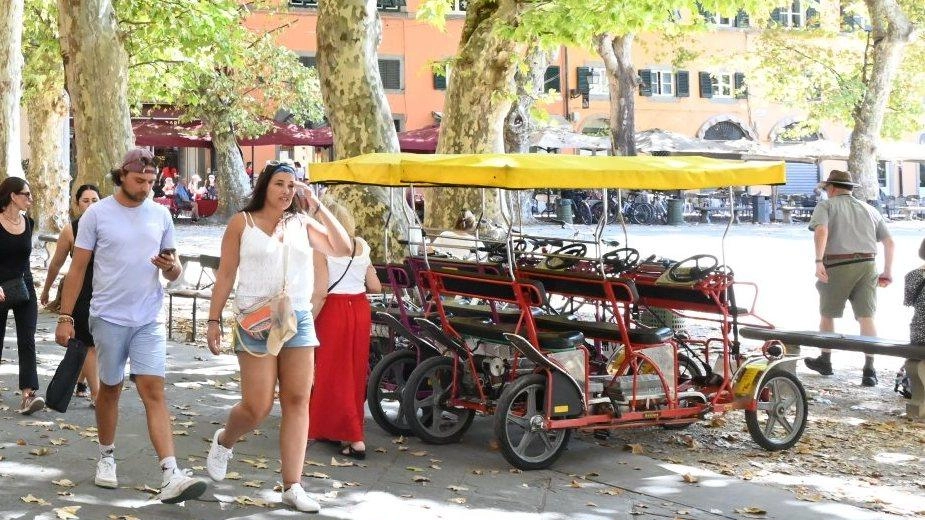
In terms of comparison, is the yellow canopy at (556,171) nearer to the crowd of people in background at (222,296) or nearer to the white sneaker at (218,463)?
the crowd of people in background at (222,296)

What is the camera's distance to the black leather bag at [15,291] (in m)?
9.67

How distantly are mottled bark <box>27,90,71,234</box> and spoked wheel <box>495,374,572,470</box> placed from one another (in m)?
24.1

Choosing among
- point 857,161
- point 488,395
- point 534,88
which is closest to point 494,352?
point 488,395

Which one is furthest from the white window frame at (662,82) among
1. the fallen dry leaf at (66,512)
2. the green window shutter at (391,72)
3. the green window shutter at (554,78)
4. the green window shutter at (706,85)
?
the fallen dry leaf at (66,512)

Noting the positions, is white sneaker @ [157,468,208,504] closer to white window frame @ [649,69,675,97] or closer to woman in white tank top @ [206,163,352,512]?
woman in white tank top @ [206,163,352,512]

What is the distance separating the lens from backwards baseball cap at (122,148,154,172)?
7047 millimetres

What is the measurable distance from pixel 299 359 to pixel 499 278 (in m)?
2.41

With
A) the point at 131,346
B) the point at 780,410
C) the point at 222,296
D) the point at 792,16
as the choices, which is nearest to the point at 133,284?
the point at 131,346

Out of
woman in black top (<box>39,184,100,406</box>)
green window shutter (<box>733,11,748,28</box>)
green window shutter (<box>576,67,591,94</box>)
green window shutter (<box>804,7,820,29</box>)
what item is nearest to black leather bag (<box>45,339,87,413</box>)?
woman in black top (<box>39,184,100,406</box>)

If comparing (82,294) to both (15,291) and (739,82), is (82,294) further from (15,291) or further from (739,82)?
(739,82)

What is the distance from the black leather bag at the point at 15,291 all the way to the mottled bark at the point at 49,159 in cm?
2202

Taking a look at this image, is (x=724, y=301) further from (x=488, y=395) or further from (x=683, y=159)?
(x=488, y=395)

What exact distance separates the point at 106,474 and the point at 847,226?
7.42 meters

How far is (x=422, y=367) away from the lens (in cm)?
906
